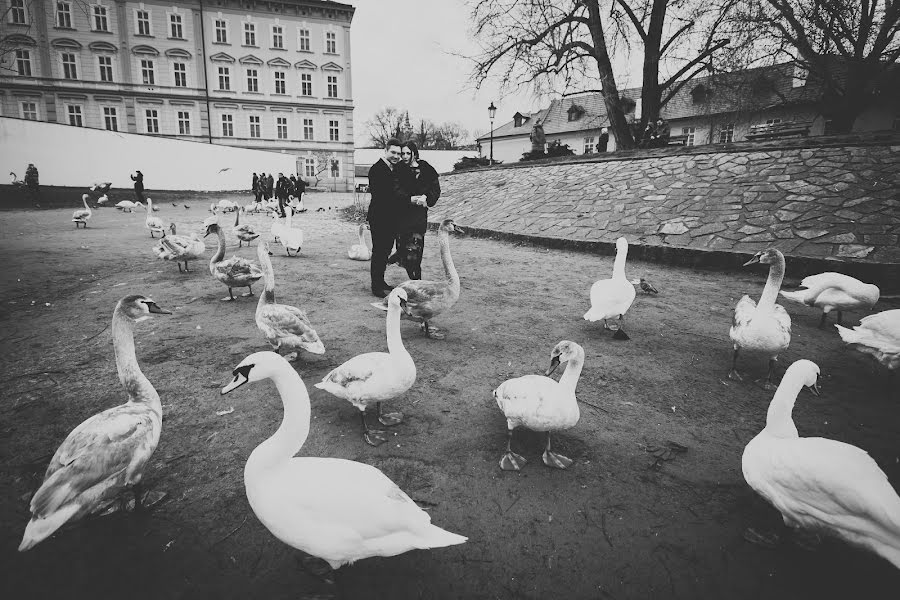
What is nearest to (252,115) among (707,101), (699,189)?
(707,101)

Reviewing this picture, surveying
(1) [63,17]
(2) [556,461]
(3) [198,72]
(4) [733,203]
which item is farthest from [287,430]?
(1) [63,17]

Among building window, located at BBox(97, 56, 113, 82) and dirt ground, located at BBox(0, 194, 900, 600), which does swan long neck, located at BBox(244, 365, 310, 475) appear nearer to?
dirt ground, located at BBox(0, 194, 900, 600)

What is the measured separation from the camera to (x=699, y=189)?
36.3ft

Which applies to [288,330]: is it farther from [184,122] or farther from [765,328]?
[184,122]

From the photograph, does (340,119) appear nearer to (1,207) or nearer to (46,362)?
(1,207)

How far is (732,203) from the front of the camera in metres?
10.0

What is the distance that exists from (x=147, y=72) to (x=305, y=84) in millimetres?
13771

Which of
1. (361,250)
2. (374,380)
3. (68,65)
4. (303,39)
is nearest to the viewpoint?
(374,380)

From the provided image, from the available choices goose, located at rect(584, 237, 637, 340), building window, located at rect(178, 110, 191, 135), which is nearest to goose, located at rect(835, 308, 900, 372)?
goose, located at rect(584, 237, 637, 340)

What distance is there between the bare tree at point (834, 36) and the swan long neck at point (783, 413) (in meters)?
20.1

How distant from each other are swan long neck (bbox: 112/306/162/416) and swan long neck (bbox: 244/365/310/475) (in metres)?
1.14

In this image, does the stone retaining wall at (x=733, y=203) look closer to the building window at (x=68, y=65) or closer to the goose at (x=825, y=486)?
the goose at (x=825, y=486)

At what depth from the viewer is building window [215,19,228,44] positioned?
3961 centimetres

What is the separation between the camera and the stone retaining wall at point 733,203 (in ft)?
27.1
